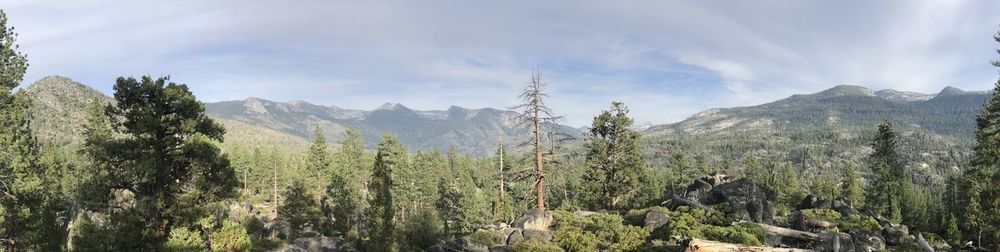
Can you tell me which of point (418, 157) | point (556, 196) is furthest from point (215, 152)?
point (556, 196)

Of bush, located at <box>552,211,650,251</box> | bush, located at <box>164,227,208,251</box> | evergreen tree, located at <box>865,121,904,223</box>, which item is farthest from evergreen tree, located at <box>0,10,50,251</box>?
evergreen tree, located at <box>865,121,904,223</box>

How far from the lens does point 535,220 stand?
29453 millimetres

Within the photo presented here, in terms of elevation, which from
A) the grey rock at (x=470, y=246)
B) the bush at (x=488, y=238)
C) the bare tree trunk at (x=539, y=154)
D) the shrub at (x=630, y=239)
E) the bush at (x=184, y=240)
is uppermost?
the bare tree trunk at (x=539, y=154)

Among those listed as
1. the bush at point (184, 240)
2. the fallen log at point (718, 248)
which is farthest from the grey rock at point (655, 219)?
the bush at point (184, 240)

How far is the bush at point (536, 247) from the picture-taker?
22.9 meters

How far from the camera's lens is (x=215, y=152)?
20172 mm

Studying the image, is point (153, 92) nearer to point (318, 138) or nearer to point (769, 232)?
point (769, 232)

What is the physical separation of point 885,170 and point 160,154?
69548 mm

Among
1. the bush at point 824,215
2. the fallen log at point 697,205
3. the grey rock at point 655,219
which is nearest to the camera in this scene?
the grey rock at point 655,219

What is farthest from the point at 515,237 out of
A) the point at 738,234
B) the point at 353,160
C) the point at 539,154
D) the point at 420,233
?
the point at 353,160

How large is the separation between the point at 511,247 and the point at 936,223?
85111 millimetres

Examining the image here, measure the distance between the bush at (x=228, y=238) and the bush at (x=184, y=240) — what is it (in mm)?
949

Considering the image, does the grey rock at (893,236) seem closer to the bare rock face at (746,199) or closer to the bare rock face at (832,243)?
the bare rock face at (746,199)

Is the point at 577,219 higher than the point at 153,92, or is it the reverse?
the point at 153,92
